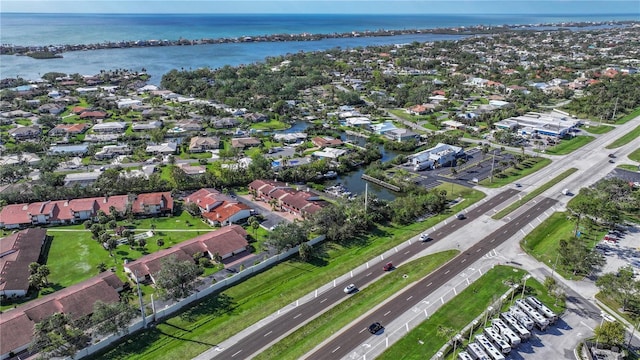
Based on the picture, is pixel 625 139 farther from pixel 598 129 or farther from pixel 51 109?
pixel 51 109

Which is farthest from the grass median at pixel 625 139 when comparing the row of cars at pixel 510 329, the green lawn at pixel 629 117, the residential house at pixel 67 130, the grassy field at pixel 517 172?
the residential house at pixel 67 130

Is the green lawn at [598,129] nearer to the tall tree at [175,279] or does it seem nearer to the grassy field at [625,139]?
the grassy field at [625,139]

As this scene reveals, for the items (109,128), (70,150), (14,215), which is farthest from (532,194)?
(109,128)

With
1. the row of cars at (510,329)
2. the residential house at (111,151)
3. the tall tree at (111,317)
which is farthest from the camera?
the residential house at (111,151)

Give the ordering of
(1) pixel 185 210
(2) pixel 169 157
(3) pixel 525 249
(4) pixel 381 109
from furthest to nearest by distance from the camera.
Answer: (4) pixel 381 109 → (2) pixel 169 157 → (1) pixel 185 210 → (3) pixel 525 249

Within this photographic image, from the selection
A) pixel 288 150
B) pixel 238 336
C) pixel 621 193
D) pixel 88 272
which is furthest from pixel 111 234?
pixel 621 193

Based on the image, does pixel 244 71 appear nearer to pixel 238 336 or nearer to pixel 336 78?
pixel 336 78
